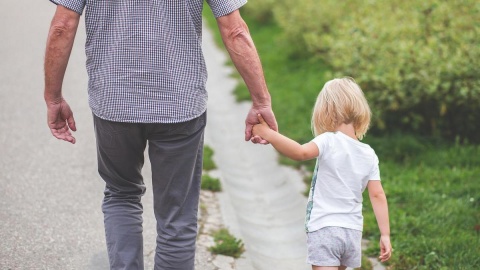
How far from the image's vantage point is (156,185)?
351 cm

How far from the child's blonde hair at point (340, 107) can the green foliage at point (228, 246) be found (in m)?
1.53

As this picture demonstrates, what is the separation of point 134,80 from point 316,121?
0.84m

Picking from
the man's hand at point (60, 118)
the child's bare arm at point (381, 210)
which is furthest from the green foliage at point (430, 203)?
the man's hand at point (60, 118)

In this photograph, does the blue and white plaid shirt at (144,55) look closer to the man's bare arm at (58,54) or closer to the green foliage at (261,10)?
the man's bare arm at (58,54)

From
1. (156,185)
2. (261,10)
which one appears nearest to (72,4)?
(156,185)

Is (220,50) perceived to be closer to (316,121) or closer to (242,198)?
(242,198)

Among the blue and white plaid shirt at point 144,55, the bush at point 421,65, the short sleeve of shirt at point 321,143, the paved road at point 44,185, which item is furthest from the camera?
the bush at point 421,65

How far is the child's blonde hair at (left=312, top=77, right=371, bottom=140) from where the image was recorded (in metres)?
3.39

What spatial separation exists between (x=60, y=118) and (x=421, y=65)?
4.04m

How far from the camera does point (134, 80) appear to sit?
3264 mm

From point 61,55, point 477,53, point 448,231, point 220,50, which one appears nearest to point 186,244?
point 61,55

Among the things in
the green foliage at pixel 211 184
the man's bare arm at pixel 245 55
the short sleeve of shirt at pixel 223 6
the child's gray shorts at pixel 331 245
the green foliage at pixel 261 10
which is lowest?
the green foliage at pixel 211 184

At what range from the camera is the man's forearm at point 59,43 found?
3.26 m

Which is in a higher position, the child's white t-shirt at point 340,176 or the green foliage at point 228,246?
the child's white t-shirt at point 340,176
